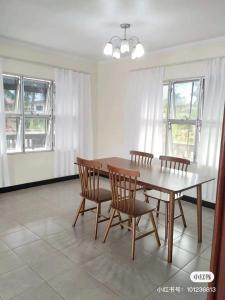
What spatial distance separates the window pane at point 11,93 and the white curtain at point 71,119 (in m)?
0.74

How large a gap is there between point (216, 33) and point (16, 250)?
378cm

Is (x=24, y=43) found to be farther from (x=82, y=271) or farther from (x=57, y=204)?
(x=82, y=271)

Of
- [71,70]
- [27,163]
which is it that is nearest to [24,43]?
[71,70]

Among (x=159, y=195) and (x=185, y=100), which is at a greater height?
(x=185, y=100)

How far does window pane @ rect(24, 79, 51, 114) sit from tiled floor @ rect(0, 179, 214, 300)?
6.41 ft

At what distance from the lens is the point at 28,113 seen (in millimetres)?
4410

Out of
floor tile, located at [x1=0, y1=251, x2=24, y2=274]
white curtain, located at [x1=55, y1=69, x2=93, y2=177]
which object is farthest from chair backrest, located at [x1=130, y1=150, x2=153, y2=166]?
floor tile, located at [x1=0, y1=251, x2=24, y2=274]

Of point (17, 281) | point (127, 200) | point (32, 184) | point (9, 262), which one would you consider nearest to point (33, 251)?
point (9, 262)

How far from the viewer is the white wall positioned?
4.00m

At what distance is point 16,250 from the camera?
2.44m

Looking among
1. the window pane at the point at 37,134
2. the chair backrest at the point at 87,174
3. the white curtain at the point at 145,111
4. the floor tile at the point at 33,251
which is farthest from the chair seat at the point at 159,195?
the window pane at the point at 37,134

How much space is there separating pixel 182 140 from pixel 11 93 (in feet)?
10.4

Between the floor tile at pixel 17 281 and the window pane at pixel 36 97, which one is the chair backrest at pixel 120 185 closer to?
the floor tile at pixel 17 281

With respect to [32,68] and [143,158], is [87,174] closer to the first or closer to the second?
[143,158]
